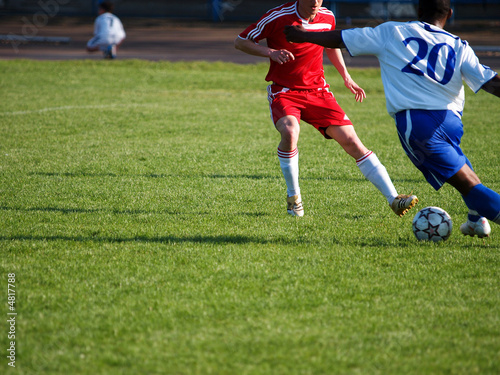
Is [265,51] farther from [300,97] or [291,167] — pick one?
[291,167]

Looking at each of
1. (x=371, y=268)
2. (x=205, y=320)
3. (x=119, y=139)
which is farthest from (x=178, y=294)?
(x=119, y=139)

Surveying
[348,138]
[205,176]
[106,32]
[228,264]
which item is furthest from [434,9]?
[106,32]

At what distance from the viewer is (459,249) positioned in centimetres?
449

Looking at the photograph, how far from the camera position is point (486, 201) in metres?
4.05

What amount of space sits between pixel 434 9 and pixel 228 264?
2.38 metres

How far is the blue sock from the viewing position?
4039 mm

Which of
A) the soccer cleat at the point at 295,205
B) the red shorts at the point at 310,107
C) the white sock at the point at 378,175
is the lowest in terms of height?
the soccer cleat at the point at 295,205

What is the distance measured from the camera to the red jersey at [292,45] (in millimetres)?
5273

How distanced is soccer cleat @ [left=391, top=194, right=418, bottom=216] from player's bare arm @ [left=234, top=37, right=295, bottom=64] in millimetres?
1527

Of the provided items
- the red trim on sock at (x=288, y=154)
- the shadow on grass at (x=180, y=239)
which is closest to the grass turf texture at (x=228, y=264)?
the shadow on grass at (x=180, y=239)

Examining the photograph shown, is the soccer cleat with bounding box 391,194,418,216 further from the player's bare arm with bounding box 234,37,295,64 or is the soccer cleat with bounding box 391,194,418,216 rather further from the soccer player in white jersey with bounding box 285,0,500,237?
the player's bare arm with bounding box 234,37,295,64

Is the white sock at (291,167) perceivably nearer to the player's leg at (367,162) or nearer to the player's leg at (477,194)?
the player's leg at (367,162)

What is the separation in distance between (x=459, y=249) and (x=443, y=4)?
1879 millimetres

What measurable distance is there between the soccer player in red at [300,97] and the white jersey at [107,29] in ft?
48.5
